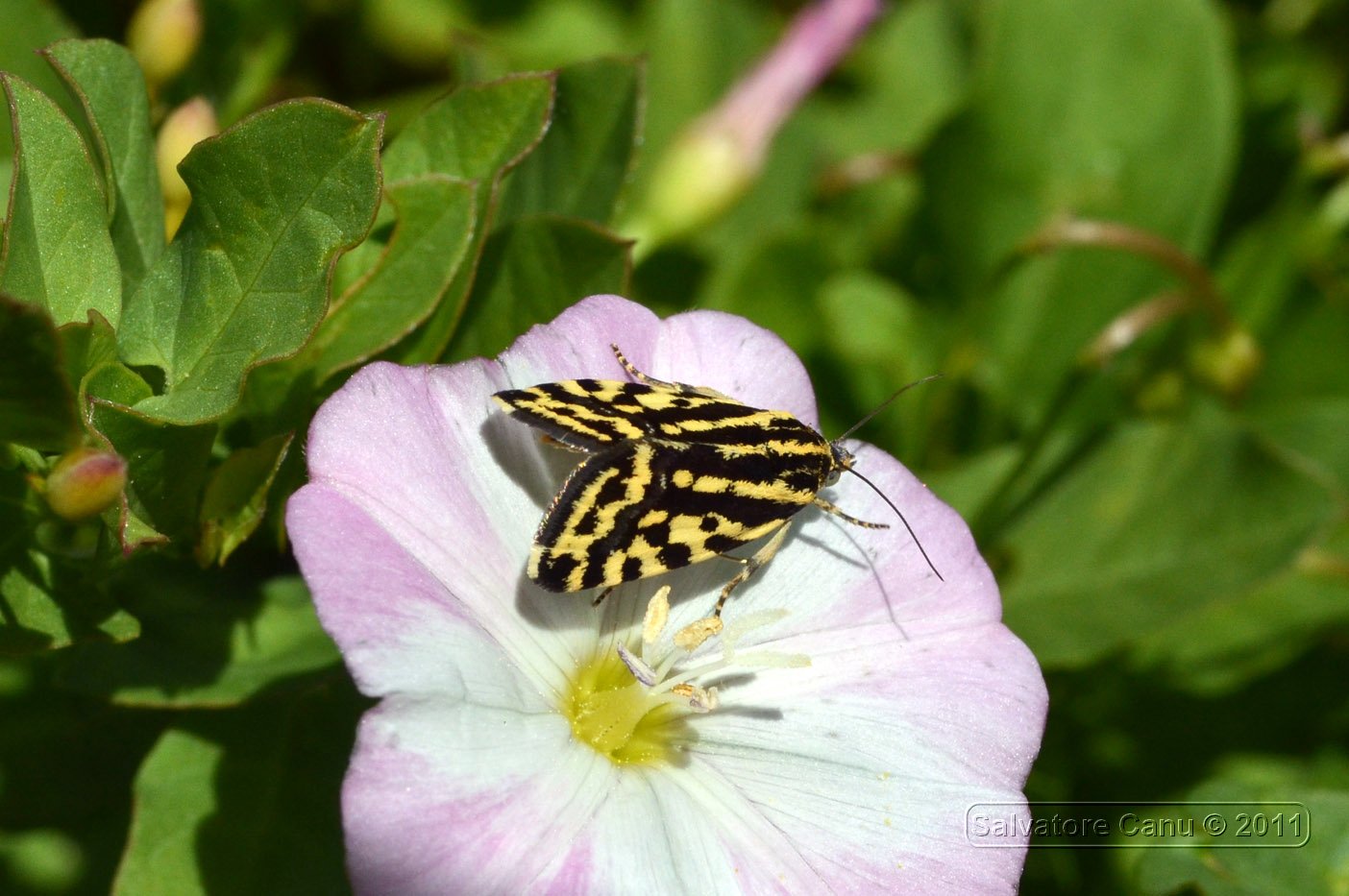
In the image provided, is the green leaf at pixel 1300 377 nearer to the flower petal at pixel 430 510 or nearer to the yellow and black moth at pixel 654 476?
the yellow and black moth at pixel 654 476

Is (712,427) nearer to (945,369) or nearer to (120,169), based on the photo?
(120,169)

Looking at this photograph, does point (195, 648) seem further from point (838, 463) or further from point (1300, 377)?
point (1300, 377)

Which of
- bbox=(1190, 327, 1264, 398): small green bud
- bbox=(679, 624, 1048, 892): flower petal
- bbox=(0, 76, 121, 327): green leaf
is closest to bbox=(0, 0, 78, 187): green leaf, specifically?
bbox=(0, 76, 121, 327): green leaf

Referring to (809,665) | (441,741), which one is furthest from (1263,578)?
(441,741)

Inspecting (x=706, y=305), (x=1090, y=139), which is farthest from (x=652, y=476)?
(x=1090, y=139)

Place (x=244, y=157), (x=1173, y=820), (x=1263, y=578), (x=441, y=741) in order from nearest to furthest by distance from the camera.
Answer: (x=441, y=741) → (x=244, y=157) → (x=1173, y=820) → (x=1263, y=578)

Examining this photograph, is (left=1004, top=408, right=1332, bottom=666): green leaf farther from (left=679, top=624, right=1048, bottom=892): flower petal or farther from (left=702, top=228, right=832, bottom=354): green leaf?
(left=679, top=624, right=1048, bottom=892): flower petal

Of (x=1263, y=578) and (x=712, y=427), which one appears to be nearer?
(x=712, y=427)
